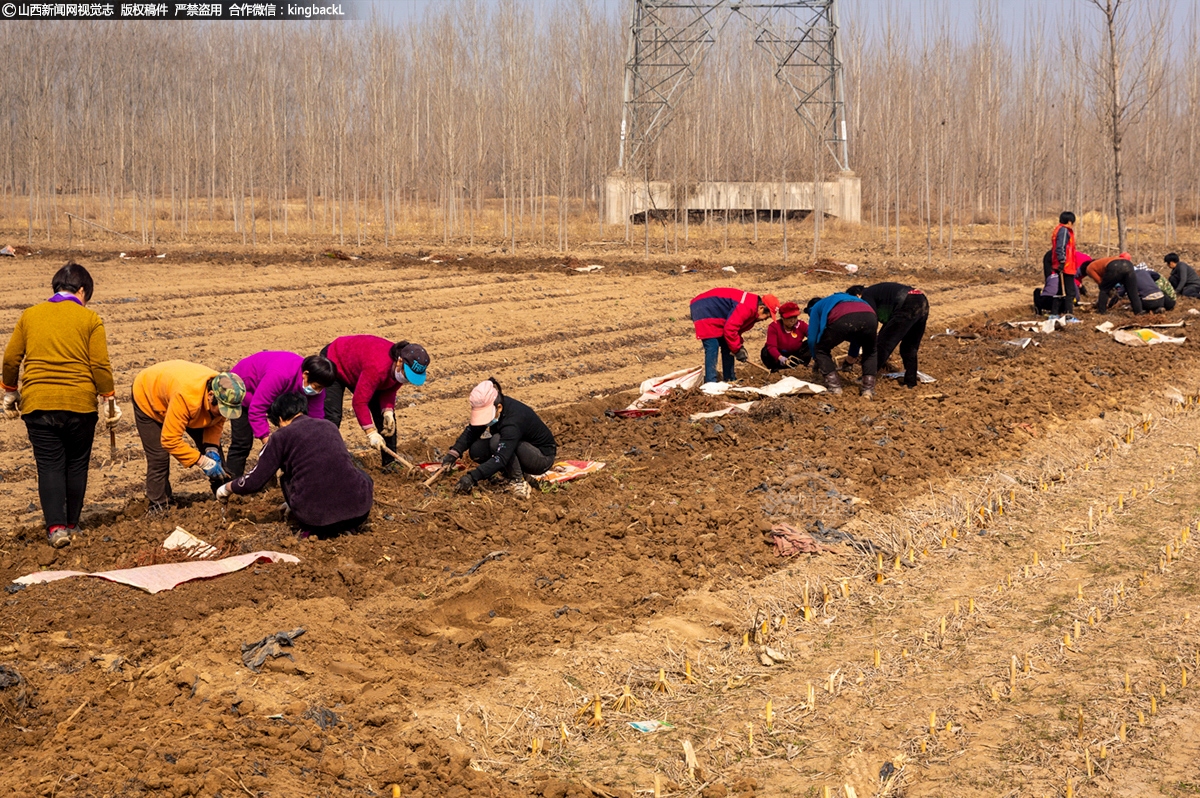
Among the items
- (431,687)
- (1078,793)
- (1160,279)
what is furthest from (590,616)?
(1160,279)

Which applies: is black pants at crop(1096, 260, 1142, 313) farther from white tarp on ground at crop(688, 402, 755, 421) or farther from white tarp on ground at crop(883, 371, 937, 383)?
white tarp on ground at crop(688, 402, 755, 421)

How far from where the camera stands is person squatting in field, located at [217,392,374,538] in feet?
17.2

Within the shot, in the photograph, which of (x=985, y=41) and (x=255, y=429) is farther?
(x=985, y=41)

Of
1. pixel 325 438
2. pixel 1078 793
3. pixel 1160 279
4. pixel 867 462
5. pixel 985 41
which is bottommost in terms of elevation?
pixel 1078 793

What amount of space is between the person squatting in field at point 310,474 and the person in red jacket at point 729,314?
4253mm

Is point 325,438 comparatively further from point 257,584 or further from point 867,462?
point 867,462

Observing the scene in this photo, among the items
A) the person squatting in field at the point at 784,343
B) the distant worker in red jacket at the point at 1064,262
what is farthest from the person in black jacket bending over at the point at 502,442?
the distant worker in red jacket at the point at 1064,262

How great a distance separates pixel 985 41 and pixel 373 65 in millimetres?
19991

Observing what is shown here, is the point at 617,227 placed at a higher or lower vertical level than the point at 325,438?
higher

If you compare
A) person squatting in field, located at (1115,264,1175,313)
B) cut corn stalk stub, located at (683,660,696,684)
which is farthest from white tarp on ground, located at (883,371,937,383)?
cut corn stalk stub, located at (683,660,696,684)

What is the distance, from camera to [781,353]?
9938 mm

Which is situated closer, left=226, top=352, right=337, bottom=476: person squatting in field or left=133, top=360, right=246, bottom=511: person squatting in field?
left=133, top=360, right=246, bottom=511: person squatting in field

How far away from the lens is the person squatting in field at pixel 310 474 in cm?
524

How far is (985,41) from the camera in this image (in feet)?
93.0
